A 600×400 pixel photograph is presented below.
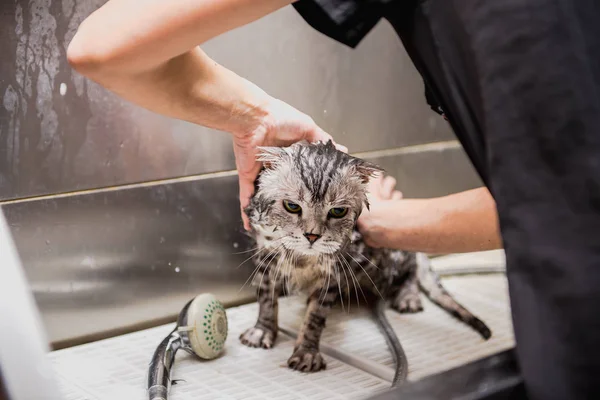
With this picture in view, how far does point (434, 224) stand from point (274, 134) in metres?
0.37

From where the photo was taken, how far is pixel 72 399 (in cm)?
92

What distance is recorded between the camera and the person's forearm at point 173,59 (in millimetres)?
649

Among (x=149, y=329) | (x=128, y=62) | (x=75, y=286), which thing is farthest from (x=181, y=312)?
(x=128, y=62)

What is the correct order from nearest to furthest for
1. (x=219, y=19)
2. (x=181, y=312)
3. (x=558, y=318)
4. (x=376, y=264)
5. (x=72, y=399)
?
(x=558, y=318) → (x=219, y=19) → (x=72, y=399) → (x=181, y=312) → (x=376, y=264)

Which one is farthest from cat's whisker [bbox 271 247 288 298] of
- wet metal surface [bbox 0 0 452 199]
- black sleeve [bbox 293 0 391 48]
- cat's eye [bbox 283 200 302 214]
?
black sleeve [bbox 293 0 391 48]

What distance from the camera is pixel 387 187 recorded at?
1.40 meters

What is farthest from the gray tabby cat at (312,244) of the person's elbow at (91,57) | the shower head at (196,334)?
the person's elbow at (91,57)

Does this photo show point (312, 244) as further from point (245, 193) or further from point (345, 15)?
point (345, 15)

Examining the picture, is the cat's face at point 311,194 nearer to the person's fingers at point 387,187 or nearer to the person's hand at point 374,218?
the person's hand at point 374,218

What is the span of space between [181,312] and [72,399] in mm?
304

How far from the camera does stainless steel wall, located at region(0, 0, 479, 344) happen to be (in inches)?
40.7

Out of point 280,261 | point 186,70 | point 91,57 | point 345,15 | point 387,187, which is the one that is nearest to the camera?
point 345,15

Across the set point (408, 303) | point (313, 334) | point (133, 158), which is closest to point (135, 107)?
point (133, 158)

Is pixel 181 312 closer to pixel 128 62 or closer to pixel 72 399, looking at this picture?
pixel 72 399
